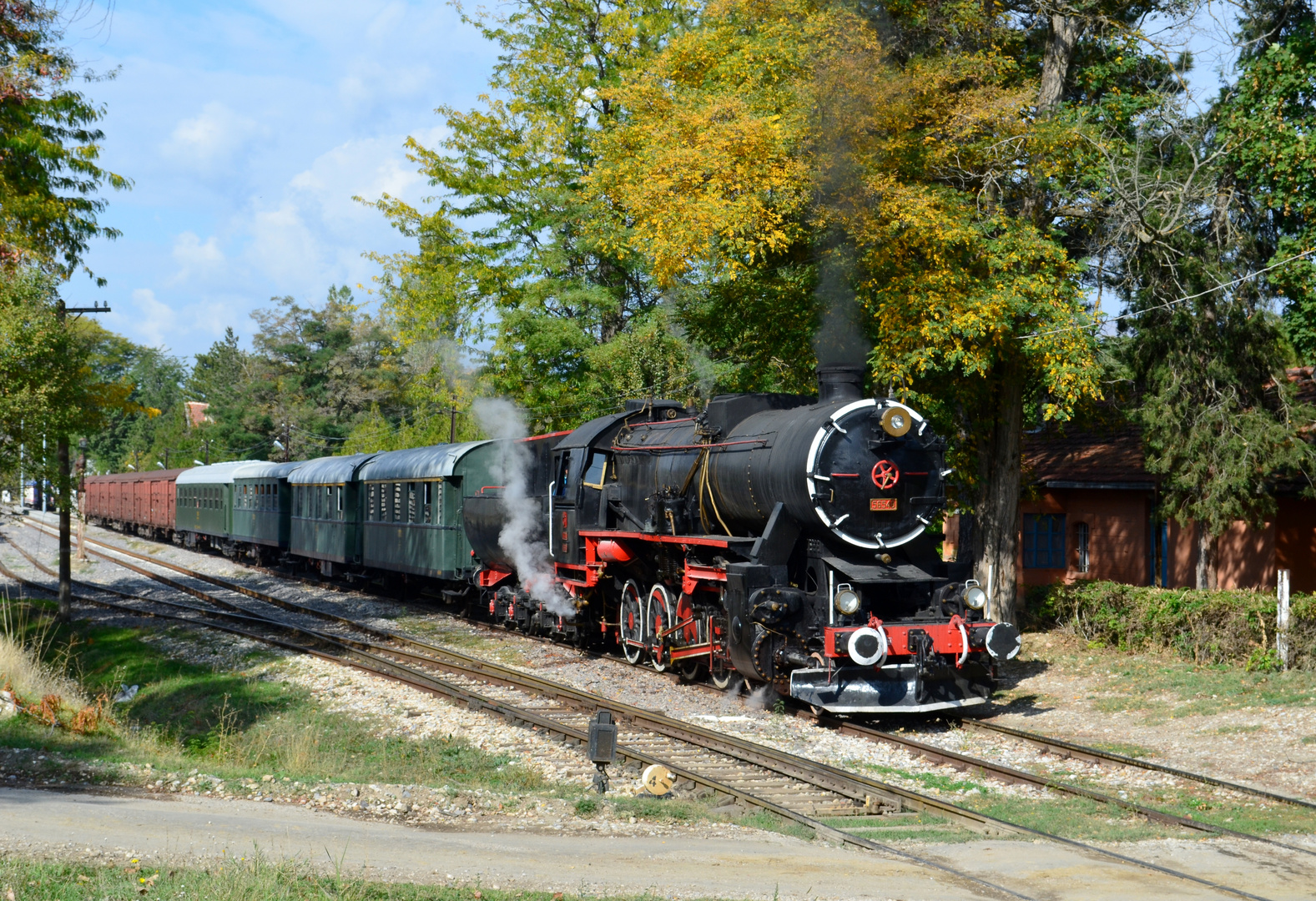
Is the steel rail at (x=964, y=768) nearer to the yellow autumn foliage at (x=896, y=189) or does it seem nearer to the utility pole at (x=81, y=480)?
the yellow autumn foliage at (x=896, y=189)

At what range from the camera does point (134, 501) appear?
174ft

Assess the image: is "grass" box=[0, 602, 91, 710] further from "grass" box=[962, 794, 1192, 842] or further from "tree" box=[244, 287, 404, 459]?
"tree" box=[244, 287, 404, 459]

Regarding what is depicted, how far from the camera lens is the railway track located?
27.5 feet

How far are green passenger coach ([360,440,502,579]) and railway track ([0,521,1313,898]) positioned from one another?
13.4 feet

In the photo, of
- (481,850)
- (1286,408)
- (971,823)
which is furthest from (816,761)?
(1286,408)

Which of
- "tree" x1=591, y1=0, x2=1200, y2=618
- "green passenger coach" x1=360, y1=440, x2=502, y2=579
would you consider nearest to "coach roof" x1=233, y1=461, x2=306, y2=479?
"green passenger coach" x1=360, y1=440, x2=502, y2=579

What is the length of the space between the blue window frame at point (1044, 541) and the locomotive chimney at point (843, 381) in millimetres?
14231

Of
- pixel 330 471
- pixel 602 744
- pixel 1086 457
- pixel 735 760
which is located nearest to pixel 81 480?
pixel 330 471

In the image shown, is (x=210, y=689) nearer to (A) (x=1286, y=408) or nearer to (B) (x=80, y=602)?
(B) (x=80, y=602)

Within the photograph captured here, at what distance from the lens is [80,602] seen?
86.0 ft

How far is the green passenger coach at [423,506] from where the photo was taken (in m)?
21.8

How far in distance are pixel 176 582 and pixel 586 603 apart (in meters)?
17.2

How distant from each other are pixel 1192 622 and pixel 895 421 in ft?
20.4

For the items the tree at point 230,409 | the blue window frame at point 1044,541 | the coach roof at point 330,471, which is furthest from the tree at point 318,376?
the blue window frame at point 1044,541
